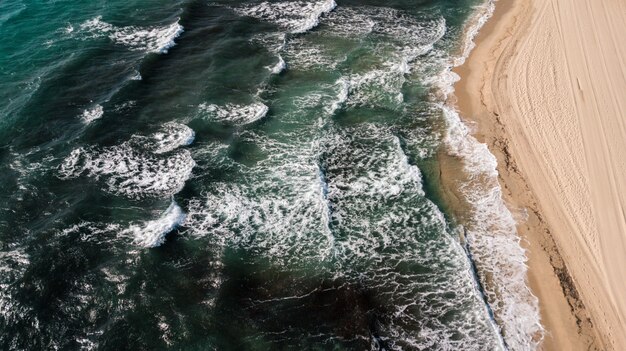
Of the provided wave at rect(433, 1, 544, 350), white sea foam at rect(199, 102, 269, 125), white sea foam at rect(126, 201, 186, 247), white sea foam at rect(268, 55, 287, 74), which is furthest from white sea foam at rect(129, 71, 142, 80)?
wave at rect(433, 1, 544, 350)

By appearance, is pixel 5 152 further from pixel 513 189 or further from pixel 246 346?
pixel 513 189

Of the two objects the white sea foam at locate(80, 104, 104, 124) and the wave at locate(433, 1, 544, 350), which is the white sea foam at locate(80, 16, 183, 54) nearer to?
the white sea foam at locate(80, 104, 104, 124)

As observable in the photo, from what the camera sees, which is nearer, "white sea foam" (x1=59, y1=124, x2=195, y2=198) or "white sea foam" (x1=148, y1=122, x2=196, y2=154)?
"white sea foam" (x1=59, y1=124, x2=195, y2=198)

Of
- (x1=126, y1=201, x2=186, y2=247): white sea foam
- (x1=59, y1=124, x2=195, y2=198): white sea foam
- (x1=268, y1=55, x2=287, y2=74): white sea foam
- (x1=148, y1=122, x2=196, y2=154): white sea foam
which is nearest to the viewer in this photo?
(x1=126, y1=201, x2=186, y2=247): white sea foam

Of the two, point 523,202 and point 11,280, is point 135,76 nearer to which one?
point 11,280

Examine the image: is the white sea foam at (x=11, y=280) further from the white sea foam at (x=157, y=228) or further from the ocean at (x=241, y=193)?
the white sea foam at (x=157, y=228)

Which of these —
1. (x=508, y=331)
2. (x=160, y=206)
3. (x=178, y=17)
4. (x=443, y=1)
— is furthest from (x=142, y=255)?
(x=443, y=1)
